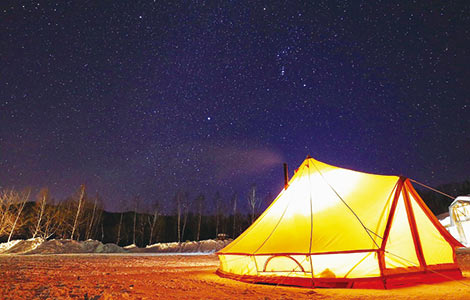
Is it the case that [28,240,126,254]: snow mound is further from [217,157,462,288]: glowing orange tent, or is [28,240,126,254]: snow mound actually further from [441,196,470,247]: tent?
[441,196,470,247]: tent

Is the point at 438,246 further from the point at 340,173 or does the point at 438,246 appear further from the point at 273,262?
the point at 273,262

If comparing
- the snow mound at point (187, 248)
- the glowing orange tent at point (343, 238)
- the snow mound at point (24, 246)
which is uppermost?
the glowing orange tent at point (343, 238)

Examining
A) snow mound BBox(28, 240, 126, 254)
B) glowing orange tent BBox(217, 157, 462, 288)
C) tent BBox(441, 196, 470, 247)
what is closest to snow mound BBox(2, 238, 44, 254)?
snow mound BBox(28, 240, 126, 254)

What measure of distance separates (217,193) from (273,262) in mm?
40404

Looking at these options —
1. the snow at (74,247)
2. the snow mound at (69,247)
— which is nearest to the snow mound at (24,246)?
the snow at (74,247)

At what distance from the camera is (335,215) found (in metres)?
6.48

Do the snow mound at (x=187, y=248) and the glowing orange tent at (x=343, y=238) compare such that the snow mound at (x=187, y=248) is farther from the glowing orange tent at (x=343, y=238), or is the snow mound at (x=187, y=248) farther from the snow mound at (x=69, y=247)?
the glowing orange tent at (x=343, y=238)

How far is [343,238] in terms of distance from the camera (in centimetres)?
588

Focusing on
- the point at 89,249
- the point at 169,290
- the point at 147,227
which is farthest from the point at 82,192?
the point at 169,290

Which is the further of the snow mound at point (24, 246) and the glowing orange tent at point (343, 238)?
the snow mound at point (24, 246)

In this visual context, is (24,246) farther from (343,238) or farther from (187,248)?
(343,238)

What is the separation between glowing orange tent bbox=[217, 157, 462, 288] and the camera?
18.3ft

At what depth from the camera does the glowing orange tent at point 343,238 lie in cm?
559

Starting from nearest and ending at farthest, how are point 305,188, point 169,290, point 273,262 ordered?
point 169,290 → point 273,262 → point 305,188
